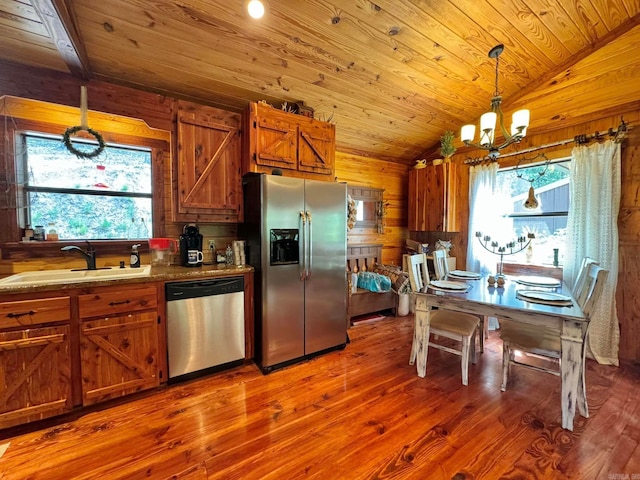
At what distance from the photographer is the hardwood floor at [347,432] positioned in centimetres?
150

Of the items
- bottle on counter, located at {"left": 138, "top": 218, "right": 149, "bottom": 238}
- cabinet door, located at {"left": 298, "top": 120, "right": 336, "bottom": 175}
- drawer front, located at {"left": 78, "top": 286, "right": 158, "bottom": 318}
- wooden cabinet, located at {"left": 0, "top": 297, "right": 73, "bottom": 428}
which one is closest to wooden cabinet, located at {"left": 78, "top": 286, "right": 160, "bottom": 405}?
drawer front, located at {"left": 78, "top": 286, "right": 158, "bottom": 318}

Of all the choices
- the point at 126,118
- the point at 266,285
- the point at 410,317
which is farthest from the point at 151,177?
the point at 410,317

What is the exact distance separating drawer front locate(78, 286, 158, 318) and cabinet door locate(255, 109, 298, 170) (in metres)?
1.49

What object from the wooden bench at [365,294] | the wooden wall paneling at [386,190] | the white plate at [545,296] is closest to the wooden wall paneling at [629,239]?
the white plate at [545,296]

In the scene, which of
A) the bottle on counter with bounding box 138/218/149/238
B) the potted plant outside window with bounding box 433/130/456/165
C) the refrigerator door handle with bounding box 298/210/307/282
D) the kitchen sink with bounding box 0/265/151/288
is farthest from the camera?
the potted plant outside window with bounding box 433/130/456/165

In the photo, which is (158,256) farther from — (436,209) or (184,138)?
(436,209)

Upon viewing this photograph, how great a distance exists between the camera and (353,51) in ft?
8.11

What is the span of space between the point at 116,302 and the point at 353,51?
113 inches

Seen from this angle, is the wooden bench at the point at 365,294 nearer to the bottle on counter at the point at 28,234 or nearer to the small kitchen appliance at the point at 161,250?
the small kitchen appliance at the point at 161,250

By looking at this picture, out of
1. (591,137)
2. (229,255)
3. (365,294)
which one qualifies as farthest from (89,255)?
(591,137)

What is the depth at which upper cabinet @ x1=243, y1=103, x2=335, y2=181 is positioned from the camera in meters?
2.60

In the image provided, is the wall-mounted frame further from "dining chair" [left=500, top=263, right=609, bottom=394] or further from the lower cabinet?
the lower cabinet

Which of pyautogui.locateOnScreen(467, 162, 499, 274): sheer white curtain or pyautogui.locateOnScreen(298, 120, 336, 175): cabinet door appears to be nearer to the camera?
pyautogui.locateOnScreen(298, 120, 336, 175): cabinet door

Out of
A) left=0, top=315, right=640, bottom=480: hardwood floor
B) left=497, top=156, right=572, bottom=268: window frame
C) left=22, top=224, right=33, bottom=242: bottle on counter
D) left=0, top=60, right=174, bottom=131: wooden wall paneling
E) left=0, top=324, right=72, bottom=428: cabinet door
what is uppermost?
left=0, top=60, right=174, bottom=131: wooden wall paneling
